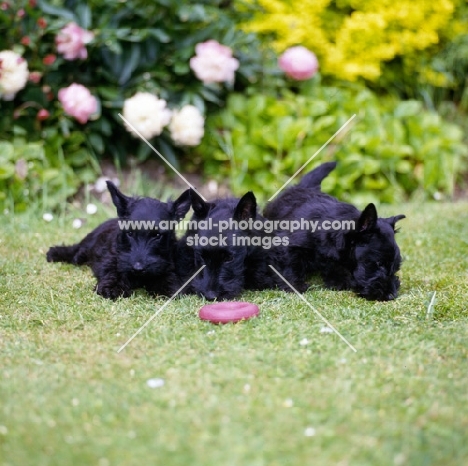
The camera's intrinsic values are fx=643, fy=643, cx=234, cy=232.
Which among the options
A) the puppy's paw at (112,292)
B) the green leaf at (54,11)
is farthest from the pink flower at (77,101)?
the puppy's paw at (112,292)

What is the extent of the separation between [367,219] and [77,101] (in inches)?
142

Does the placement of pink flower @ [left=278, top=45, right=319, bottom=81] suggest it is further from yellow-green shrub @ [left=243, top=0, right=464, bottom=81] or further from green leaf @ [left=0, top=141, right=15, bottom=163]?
green leaf @ [left=0, top=141, right=15, bottom=163]

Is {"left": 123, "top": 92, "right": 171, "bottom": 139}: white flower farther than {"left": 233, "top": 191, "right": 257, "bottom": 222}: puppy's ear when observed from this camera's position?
Yes

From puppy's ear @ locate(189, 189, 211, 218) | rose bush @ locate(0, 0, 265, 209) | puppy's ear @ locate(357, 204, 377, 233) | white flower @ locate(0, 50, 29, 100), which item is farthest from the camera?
rose bush @ locate(0, 0, 265, 209)

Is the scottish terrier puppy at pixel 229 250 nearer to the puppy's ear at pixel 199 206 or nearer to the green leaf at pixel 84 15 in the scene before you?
the puppy's ear at pixel 199 206

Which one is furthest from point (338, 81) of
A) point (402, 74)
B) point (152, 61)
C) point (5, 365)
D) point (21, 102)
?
point (5, 365)

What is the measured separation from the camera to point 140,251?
4.24 m

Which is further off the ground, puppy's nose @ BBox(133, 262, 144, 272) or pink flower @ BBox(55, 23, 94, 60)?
pink flower @ BBox(55, 23, 94, 60)

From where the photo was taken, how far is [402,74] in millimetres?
8633

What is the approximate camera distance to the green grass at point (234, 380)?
2480 millimetres

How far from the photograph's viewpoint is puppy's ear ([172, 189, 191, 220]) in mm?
4492

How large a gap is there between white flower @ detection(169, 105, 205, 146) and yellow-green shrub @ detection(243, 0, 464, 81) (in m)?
1.68

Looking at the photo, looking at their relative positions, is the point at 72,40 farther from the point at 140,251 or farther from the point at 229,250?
the point at 229,250

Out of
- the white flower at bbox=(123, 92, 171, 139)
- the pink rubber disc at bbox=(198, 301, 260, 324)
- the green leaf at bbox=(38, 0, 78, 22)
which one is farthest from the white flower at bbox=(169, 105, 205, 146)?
the pink rubber disc at bbox=(198, 301, 260, 324)
